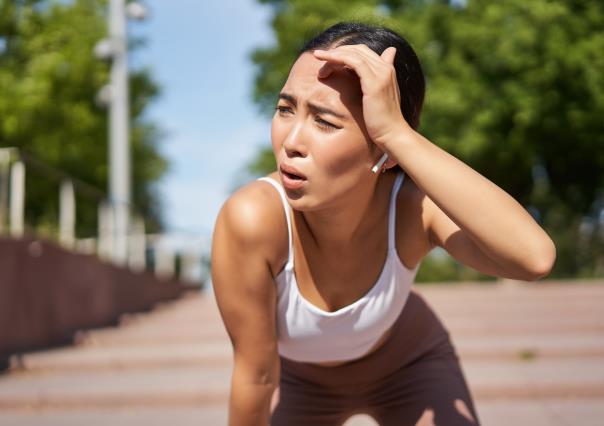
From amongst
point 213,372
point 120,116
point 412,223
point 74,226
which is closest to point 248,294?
point 412,223

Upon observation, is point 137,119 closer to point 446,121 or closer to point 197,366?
point 446,121

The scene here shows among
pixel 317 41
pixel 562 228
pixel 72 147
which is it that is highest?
pixel 317 41

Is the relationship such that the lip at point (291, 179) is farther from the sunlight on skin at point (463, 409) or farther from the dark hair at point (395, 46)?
the sunlight on skin at point (463, 409)

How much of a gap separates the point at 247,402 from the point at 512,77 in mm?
16832

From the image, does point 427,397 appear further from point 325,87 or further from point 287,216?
point 325,87

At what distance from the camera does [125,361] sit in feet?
21.4

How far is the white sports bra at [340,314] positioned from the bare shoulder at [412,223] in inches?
0.8

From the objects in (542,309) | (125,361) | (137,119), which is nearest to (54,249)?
(125,361)

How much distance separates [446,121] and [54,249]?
11.7 m

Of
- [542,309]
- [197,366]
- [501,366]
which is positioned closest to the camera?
[501,366]

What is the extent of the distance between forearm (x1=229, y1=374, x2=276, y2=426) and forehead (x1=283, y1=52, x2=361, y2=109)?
0.77 m

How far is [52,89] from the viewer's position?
18984mm

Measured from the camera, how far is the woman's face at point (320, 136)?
6.09ft

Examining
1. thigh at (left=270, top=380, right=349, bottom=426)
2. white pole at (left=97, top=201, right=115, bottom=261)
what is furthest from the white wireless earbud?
white pole at (left=97, top=201, right=115, bottom=261)
